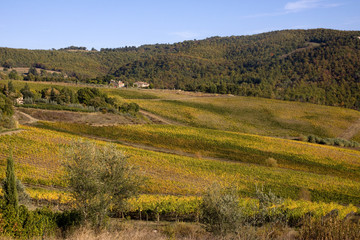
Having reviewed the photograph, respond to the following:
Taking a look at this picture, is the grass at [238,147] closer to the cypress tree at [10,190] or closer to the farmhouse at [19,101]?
the farmhouse at [19,101]

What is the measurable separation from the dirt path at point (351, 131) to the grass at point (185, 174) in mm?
44896

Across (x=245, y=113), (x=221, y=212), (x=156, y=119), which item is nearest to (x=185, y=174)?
(x=221, y=212)

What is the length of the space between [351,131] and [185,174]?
72810mm

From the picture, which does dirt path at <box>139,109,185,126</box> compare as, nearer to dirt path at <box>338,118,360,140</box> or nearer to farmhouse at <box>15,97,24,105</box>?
farmhouse at <box>15,97,24,105</box>

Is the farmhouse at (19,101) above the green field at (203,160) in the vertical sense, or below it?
above

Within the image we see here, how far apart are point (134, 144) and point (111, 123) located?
45.5ft

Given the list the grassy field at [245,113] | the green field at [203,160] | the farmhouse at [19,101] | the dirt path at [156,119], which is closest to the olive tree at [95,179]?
the green field at [203,160]

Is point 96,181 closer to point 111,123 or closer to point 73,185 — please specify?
point 73,185

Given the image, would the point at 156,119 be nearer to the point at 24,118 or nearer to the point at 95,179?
the point at 24,118

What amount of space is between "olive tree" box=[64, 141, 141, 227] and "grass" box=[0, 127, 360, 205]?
562 inches

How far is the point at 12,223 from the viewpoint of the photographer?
14805 millimetres

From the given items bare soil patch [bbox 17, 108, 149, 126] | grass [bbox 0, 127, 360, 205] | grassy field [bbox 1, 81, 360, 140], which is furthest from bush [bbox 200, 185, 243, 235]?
grassy field [bbox 1, 81, 360, 140]

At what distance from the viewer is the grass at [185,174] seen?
34625 millimetres

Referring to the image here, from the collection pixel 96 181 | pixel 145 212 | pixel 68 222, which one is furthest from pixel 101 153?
pixel 145 212
